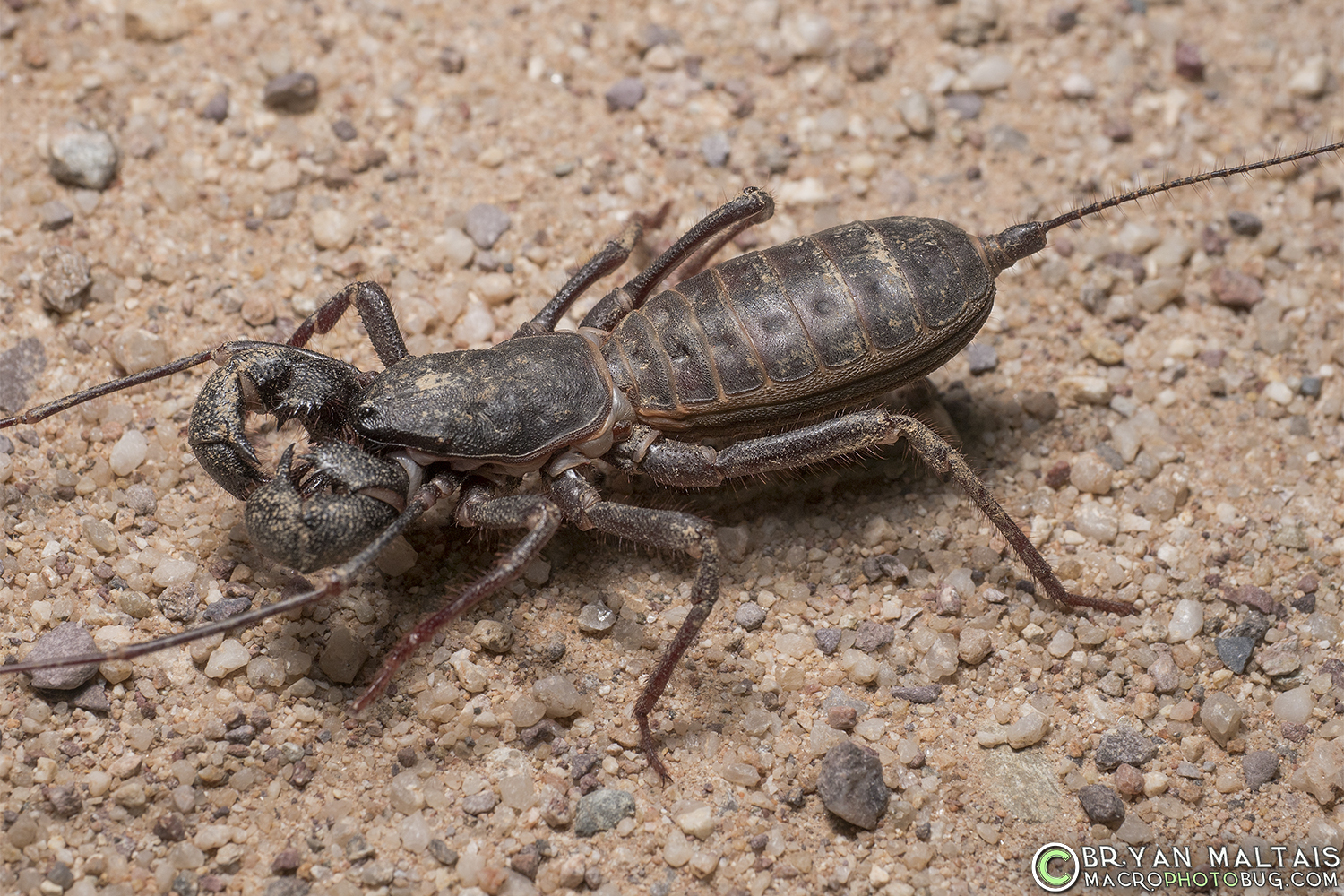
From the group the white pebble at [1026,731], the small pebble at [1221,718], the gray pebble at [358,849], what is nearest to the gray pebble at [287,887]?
the gray pebble at [358,849]

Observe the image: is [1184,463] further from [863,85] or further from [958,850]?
[863,85]

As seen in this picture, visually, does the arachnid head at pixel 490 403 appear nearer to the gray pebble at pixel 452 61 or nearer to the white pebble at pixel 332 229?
the white pebble at pixel 332 229

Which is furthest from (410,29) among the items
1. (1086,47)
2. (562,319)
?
(1086,47)

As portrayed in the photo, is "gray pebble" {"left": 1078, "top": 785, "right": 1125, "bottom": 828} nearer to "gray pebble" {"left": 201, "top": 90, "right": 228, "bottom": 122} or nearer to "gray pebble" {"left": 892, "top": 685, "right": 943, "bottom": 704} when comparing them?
"gray pebble" {"left": 892, "top": 685, "right": 943, "bottom": 704}

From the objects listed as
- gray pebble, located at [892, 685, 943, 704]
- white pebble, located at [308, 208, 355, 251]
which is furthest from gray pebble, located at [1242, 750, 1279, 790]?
white pebble, located at [308, 208, 355, 251]

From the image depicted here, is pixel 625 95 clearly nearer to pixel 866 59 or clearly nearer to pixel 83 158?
pixel 866 59

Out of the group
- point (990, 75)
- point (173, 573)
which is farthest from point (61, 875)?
point (990, 75)
